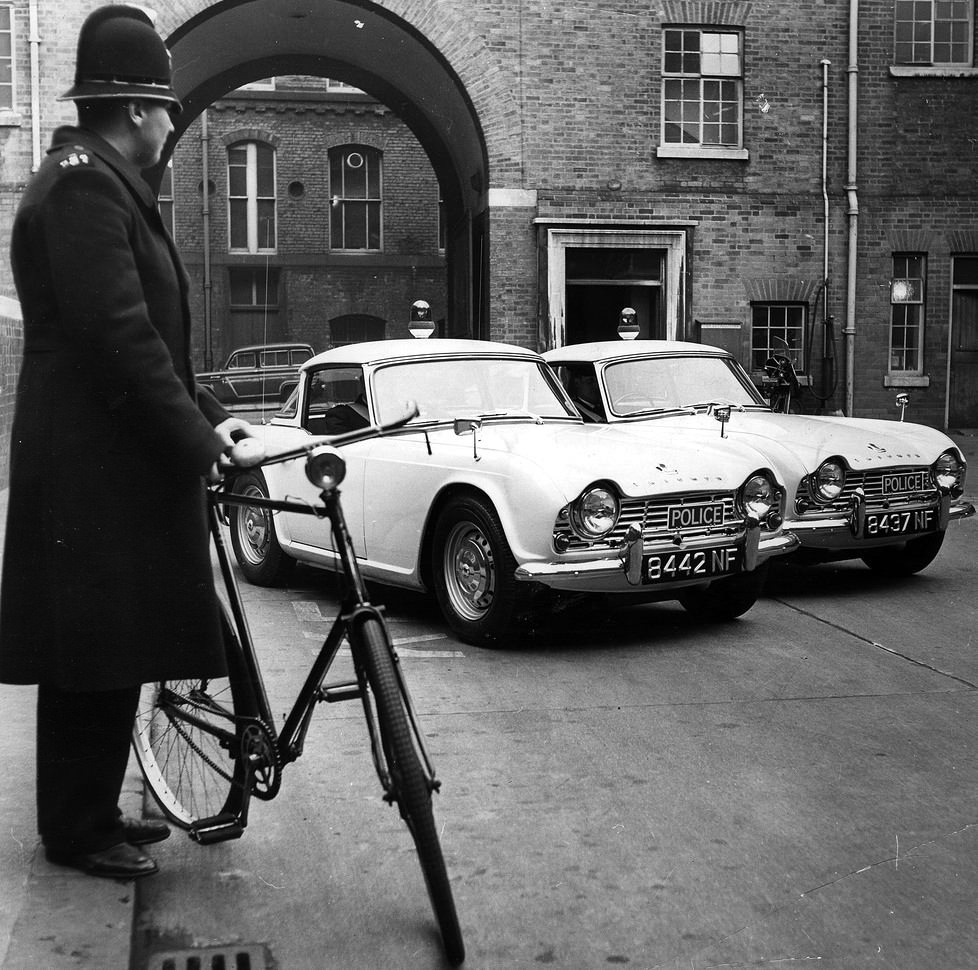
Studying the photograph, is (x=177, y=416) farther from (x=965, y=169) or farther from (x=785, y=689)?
(x=965, y=169)

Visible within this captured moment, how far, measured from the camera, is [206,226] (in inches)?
1363

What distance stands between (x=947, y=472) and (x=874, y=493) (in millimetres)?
635

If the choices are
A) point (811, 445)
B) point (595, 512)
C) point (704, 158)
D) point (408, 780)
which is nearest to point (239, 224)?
point (704, 158)

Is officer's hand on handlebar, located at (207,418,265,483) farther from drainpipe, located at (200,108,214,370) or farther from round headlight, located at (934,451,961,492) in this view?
drainpipe, located at (200,108,214,370)

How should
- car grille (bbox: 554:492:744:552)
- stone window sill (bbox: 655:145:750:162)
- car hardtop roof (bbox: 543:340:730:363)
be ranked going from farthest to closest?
stone window sill (bbox: 655:145:750:162)
car hardtop roof (bbox: 543:340:730:363)
car grille (bbox: 554:492:744:552)

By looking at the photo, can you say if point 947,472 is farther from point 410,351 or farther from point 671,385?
point 410,351

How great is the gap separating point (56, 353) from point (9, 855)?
1.33 meters

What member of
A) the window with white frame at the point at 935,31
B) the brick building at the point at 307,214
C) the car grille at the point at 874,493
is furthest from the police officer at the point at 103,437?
the brick building at the point at 307,214

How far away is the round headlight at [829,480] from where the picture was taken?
8.01 metres

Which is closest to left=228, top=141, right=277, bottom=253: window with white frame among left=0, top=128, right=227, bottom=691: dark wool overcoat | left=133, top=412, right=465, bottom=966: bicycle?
left=133, top=412, right=465, bottom=966: bicycle

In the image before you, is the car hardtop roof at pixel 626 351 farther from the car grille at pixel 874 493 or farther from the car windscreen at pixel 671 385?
the car grille at pixel 874 493

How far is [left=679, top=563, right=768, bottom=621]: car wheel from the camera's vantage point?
23.7ft

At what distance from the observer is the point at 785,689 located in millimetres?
5699

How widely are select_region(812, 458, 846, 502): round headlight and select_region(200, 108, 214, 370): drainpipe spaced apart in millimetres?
27204
